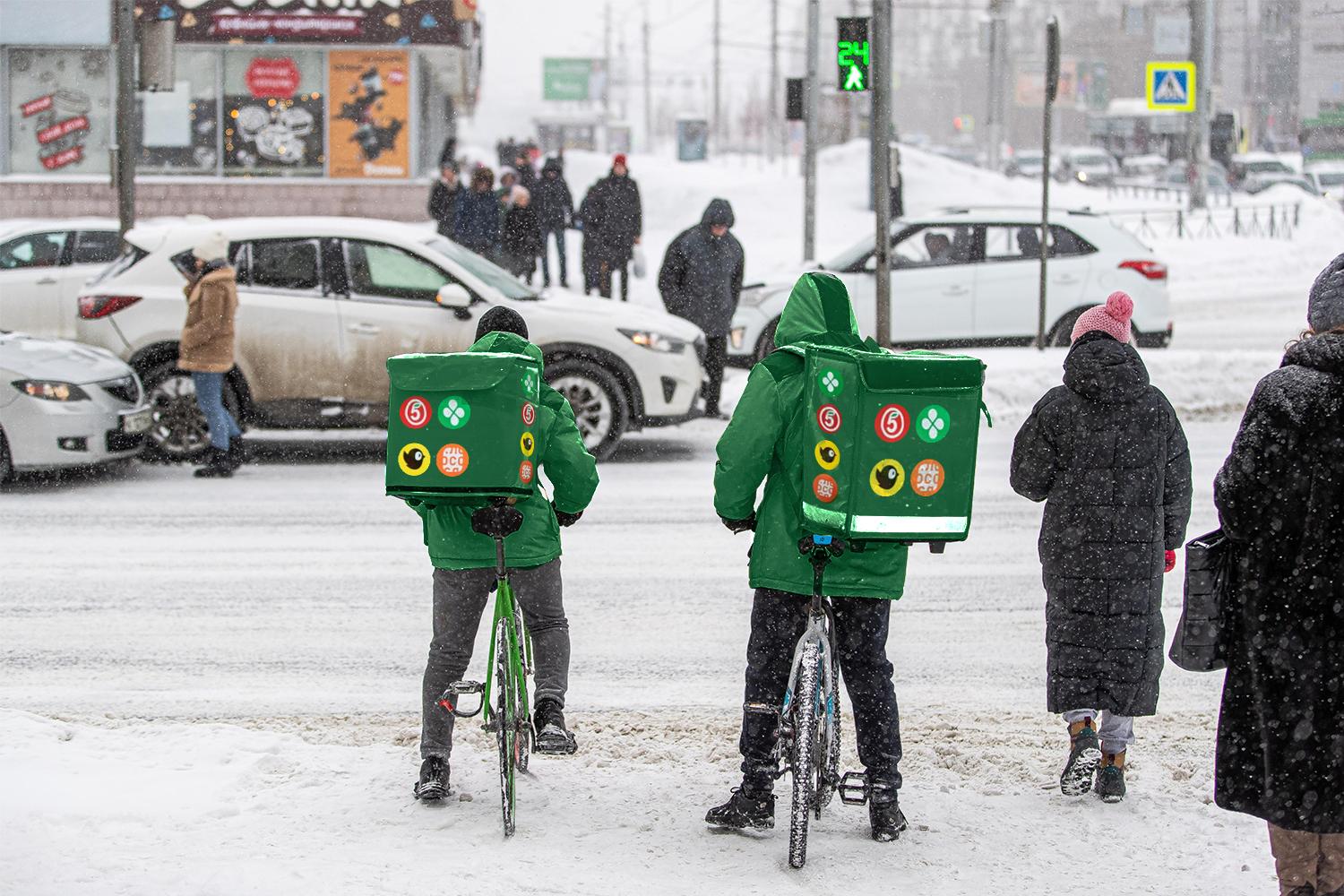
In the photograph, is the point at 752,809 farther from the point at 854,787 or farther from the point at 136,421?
the point at 136,421

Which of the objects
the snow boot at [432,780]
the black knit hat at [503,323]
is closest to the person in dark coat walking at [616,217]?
the black knit hat at [503,323]

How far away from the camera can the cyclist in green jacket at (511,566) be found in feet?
16.7

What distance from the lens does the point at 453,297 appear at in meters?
11.3

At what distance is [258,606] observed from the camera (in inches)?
315

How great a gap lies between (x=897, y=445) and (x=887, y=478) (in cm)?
9

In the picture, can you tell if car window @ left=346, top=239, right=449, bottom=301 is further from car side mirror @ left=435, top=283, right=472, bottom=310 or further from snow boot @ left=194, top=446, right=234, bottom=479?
snow boot @ left=194, top=446, right=234, bottom=479

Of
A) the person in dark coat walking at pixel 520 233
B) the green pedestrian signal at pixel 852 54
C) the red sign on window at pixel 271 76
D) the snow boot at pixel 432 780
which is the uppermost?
the red sign on window at pixel 271 76

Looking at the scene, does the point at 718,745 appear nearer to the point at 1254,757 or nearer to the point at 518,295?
the point at 1254,757

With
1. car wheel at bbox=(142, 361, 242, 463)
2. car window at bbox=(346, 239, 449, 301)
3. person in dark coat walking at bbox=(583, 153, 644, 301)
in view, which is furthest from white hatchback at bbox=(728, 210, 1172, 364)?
car wheel at bbox=(142, 361, 242, 463)

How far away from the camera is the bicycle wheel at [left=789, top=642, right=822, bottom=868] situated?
4660 mm

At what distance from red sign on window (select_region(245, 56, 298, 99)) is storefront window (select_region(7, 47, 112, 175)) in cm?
225

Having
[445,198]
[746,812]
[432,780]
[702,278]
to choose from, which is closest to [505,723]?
[432,780]

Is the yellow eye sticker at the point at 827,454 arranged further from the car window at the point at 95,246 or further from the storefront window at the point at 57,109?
the storefront window at the point at 57,109

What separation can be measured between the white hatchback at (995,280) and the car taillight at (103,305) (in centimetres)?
589
